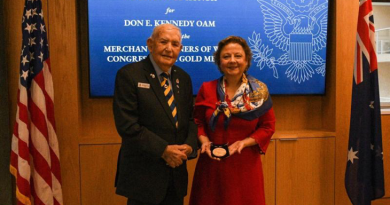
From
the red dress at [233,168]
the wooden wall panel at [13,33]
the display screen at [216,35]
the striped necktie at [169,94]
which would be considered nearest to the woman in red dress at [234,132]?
the red dress at [233,168]

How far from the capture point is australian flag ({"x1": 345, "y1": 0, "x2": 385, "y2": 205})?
2756 mm

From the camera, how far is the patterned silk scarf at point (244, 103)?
200cm

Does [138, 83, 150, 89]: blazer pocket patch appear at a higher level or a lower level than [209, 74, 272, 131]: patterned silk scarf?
higher

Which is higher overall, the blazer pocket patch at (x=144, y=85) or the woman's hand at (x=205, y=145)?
the blazer pocket patch at (x=144, y=85)

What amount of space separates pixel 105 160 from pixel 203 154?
3.77 ft

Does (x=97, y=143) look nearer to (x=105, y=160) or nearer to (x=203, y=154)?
(x=105, y=160)

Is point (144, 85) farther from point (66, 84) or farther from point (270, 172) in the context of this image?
point (270, 172)

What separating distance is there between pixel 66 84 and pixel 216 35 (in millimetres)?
1360

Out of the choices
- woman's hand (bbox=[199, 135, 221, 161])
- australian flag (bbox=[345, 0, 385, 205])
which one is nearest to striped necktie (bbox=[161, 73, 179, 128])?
woman's hand (bbox=[199, 135, 221, 161])

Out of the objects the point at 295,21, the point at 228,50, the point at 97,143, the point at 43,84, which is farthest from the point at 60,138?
the point at 295,21

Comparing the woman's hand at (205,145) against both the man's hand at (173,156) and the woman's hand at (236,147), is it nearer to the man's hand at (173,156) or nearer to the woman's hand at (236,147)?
the woman's hand at (236,147)

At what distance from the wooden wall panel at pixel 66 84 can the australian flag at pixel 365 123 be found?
2.32 metres

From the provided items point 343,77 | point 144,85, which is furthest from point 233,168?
point 343,77

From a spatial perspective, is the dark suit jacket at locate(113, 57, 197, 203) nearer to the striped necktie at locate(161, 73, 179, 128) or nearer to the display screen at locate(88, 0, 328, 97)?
the striped necktie at locate(161, 73, 179, 128)
